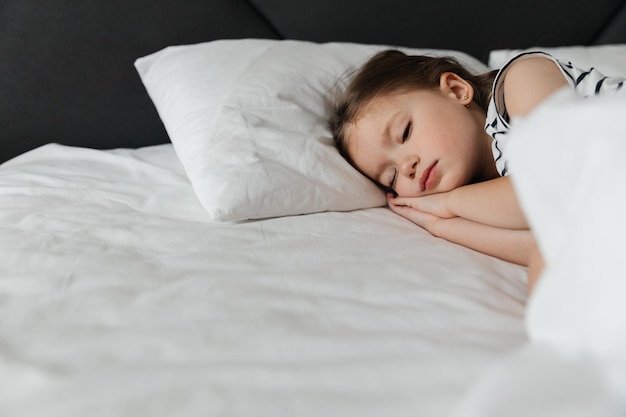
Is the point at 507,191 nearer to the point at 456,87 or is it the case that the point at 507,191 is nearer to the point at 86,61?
the point at 456,87

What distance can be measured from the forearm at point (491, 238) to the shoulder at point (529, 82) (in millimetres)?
203

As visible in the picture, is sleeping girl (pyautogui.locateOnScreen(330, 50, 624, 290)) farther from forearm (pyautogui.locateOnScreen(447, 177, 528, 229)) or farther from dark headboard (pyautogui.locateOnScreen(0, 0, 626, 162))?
dark headboard (pyautogui.locateOnScreen(0, 0, 626, 162))

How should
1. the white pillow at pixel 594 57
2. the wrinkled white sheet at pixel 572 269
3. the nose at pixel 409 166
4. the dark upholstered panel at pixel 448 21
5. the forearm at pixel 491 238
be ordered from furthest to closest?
the dark upholstered panel at pixel 448 21 < the white pillow at pixel 594 57 < the nose at pixel 409 166 < the forearm at pixel 491 238 < the wrinkled white sheet at pixel 572 269

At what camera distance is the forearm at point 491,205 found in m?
0.95

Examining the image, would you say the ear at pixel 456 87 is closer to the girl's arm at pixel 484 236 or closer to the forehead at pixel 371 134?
the forehead at pixel 371 134

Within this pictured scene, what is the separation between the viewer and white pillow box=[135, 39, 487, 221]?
1067 mm

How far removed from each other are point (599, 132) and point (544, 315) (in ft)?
0.56

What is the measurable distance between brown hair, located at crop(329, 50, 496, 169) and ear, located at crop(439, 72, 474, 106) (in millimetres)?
15

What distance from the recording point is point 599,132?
586mm

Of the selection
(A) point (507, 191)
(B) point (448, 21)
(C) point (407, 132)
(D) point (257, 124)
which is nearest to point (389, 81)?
(C) point (407, 132)

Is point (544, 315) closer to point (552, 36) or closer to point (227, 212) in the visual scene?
point (227, 212)

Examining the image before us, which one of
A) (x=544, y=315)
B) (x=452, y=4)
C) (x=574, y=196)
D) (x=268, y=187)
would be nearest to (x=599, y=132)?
(x=574, y=196)

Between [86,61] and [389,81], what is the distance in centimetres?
72

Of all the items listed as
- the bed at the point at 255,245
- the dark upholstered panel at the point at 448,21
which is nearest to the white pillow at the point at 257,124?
the bed at the point at 255,245
